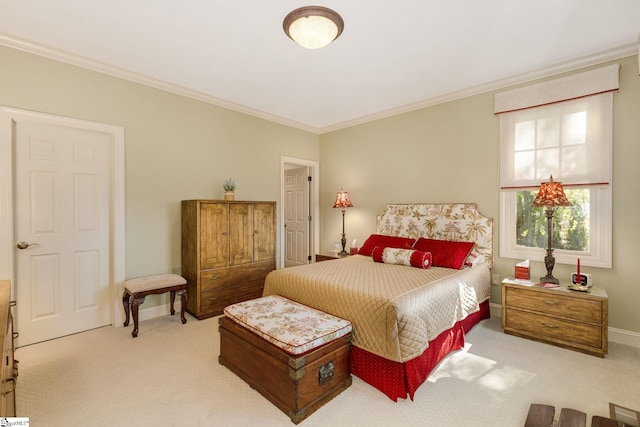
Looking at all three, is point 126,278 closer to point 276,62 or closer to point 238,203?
point 238,203

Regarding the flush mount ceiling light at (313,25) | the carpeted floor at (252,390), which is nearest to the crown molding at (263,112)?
the flush mount ceiling light at (313,25)

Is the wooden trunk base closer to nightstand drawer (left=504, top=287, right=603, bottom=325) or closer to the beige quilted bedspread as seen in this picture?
the beige quilted bedspread

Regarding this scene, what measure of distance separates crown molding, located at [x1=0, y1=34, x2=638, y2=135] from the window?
4.5 inches

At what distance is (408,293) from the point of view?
2.11 metres

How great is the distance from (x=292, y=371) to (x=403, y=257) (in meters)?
1.92

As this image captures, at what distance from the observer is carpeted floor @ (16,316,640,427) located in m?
1.75

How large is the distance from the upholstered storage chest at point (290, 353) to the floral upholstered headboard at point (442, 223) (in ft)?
7.01

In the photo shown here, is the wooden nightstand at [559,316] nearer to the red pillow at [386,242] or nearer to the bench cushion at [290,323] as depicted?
the red pillow at [386,242]

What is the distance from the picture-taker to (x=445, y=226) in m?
3.66

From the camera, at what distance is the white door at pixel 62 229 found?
8.68 ft

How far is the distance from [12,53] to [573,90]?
16.9 feet

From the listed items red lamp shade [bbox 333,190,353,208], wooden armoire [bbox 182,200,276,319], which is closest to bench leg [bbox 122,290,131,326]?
wooden armoire [bbox 182,200,276,319]

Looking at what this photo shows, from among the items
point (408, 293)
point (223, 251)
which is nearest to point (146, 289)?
point (223, 251)

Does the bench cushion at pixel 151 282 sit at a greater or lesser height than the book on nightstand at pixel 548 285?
lesser
